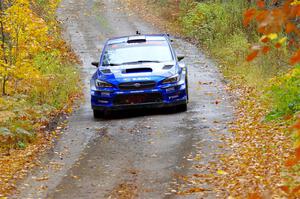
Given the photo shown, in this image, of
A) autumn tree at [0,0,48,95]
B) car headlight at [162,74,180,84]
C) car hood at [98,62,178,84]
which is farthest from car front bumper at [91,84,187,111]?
autumn tree at [0,0,48,95]

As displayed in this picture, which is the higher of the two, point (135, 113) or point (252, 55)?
point (252, 55)

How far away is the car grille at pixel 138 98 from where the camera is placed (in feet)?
46.1

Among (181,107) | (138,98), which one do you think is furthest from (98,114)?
(181,107)

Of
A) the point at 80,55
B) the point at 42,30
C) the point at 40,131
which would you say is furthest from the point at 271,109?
the point at 80,55

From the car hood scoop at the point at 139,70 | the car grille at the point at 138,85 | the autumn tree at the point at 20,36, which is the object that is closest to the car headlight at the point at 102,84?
the car grille at the point at 138,85

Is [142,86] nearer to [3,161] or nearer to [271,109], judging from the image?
[271,109]

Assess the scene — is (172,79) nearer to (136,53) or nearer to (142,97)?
(142,97)

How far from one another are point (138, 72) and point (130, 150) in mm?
3380

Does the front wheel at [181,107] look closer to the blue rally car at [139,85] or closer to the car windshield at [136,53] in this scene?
the blue rally car at [139,85]

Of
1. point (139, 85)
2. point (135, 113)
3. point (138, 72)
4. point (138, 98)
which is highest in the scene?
point (138, 72)

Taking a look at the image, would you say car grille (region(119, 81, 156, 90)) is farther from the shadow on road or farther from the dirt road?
the shadow on road

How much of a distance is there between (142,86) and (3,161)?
4070 millimetres

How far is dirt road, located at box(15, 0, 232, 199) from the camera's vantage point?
8.95 meters

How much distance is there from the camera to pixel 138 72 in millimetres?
14266
